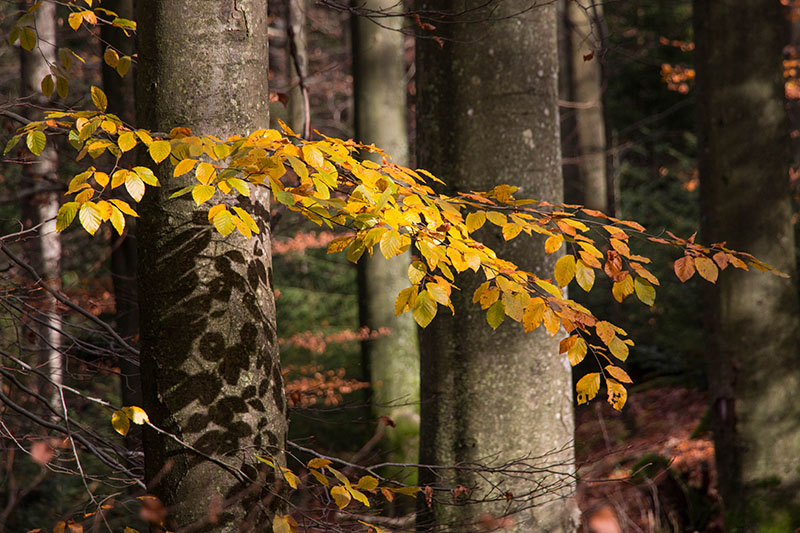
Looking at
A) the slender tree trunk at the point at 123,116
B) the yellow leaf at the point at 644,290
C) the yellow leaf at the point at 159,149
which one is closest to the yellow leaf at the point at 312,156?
the yellow leaf at the point at 159,149

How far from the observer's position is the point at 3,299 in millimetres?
2414

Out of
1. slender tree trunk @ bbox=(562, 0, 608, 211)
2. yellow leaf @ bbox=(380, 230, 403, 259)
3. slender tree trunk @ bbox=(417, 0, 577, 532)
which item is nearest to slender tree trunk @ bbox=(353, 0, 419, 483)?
slender tree trunk @ bbox=(562, 0, 608, 211)

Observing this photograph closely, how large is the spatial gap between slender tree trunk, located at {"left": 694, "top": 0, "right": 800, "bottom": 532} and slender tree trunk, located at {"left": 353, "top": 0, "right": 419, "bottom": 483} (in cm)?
349

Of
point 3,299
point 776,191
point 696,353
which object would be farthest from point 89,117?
point 696,353

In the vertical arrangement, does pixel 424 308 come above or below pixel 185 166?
below

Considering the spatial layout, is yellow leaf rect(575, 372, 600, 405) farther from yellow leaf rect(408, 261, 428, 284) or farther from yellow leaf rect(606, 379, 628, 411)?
yellow leaf rect(408, 261, 428, 284)

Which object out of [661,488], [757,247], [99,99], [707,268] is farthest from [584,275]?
[661,488]

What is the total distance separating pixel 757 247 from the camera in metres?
4.52

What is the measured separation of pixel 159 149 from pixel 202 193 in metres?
0.18

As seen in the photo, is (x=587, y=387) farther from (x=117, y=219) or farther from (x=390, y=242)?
(x=117, y=219)

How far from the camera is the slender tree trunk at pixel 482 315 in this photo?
3193mm

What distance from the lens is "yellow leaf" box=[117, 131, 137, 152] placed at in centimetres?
179

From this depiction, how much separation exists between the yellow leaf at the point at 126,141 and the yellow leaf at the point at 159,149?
0.05 metres

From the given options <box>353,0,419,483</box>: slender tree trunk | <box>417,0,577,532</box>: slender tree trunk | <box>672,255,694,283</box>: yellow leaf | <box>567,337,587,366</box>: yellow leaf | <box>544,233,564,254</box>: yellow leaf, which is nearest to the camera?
<box>567,337,587,366</box>: yellow leaf
